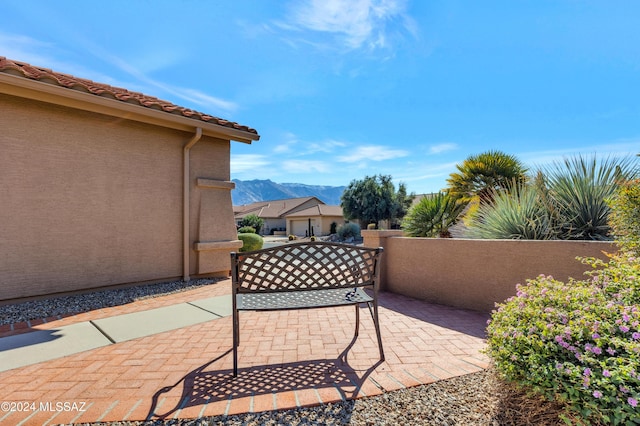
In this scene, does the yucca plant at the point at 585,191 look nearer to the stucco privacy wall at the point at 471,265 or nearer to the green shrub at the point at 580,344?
the stucco privacy wall at the point at 471,265

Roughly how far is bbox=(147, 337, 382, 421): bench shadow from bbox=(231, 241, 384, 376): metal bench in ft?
0.55

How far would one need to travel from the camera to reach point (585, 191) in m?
4.56

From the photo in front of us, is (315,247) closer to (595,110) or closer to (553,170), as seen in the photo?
(553,170)

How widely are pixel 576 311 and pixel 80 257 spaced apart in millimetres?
6796

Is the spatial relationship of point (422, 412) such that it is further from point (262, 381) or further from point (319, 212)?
point (319, 212)

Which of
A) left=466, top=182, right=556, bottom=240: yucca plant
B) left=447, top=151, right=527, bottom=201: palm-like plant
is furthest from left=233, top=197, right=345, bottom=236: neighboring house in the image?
left=466, top=182, right=556, bottom=240: yucca plant

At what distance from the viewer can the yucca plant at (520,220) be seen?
4.48 m

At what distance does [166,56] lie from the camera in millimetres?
6961

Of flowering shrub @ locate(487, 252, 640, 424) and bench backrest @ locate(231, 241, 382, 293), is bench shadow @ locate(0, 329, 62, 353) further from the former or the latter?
flowering shrub @ locate(487, 252, 640, 424)

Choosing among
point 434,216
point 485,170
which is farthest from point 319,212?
point 434,216

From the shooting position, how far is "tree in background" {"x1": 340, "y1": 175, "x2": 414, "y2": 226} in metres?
31.1

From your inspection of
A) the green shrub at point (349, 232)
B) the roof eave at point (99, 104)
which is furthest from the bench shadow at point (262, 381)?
the green shrub at point (349, 232)

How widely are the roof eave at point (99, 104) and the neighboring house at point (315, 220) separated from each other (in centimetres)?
3060

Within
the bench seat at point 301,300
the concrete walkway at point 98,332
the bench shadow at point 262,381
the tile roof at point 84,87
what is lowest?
the concrete walkway at point 98,332
